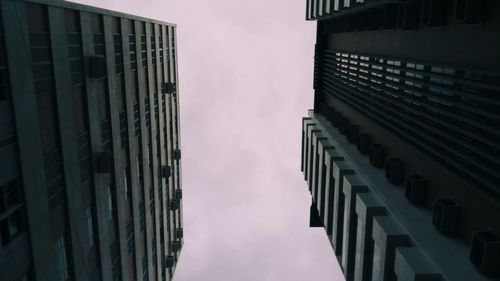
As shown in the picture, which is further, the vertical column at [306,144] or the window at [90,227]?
the vertical column at [306,144]

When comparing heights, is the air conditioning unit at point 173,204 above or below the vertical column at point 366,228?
below

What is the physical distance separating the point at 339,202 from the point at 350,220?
361 cm

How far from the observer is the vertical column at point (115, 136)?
25.0m

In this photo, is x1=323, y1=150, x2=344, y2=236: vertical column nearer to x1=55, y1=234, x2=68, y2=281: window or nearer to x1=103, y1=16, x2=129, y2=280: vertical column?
x1=103, y1=16, x2=129, y2=280: vertical column

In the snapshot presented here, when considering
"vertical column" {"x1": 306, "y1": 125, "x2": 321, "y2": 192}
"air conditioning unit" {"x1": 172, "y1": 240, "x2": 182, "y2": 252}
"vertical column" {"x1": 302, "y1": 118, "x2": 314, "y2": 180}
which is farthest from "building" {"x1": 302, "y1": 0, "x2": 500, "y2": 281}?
"air conditioning unit" {"x1": 172, "y1": 240, "x2": 182, "y2": 252}

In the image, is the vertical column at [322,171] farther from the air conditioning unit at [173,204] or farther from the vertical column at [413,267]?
the air conditioning unit at [173,204]

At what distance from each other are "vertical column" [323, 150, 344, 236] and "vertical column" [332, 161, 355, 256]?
2.27 feet

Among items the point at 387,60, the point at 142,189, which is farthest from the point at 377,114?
the point at 142,189

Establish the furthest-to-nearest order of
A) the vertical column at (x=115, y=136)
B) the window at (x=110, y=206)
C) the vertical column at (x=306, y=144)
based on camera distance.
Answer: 1. the vertical column at (x=306, y=144)
2. the window at (x=110, y=206)
3. the vertical column at (x=115, y=136)

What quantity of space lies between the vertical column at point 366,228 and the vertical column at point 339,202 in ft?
15.6

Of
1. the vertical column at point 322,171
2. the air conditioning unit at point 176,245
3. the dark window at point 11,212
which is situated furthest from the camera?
the air conditioning unit at point 176,245

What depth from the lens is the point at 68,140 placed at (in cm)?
1928

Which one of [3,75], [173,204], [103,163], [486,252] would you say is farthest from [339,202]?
[173,204]

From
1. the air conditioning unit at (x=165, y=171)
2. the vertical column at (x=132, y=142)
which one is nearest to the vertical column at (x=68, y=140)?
the vertical column at (x=132, y=142)
